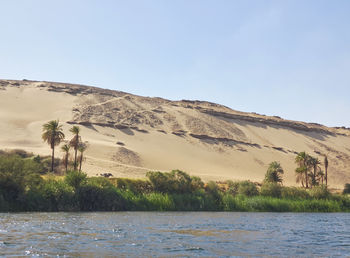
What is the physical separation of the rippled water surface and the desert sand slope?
2872cm

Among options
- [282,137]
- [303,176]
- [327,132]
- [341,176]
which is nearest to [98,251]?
[303,176]

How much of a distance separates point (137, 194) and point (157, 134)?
4962 centimetres

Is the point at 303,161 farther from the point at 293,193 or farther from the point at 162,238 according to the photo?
the point at 162,238

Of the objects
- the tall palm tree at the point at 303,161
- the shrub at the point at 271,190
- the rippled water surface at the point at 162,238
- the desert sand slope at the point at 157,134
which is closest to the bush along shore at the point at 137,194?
the shrub at the point at 271,190

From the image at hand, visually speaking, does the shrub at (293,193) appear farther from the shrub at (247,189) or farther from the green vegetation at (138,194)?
the shrub at (247,189)

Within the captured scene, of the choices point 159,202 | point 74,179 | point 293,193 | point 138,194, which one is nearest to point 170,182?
point 159,202

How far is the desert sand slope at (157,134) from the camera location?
66688mm

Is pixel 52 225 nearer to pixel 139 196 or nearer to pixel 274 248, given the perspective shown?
pixel 274 248

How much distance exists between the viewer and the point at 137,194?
34.5 meters

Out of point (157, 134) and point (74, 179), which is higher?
point (157, 134)

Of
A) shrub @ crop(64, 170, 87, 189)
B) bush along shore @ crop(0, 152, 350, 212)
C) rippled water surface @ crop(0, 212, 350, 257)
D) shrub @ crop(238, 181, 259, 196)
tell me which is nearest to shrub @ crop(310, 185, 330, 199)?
bush along shore @ crop(0, 152, 350, 212)

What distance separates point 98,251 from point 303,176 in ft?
181

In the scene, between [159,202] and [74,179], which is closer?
[74,179]

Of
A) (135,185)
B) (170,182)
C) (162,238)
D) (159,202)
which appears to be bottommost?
(162,238)
